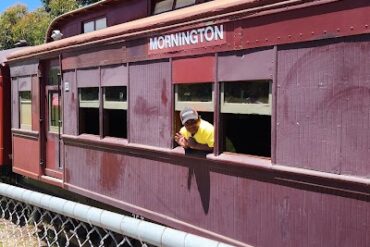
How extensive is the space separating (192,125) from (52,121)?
405 centimetres

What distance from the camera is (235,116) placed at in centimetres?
437

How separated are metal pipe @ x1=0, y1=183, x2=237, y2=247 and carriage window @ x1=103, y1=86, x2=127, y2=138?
3184 mm

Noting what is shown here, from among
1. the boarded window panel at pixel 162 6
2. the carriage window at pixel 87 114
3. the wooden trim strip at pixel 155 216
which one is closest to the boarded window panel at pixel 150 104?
the wooden trim strip at pixel 155 216

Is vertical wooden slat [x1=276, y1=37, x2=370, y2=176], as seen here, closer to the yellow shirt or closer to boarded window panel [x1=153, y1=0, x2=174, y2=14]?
the yellow shirt

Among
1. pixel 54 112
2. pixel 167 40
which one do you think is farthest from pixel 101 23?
pixel 167 40

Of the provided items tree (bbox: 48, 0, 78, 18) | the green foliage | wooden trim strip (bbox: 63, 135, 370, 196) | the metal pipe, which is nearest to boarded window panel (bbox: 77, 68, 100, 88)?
wooden trim strip (bbox: 63, 135, 370, 196)

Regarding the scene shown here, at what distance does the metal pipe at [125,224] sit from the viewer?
1.64 meters

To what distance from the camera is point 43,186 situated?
8.66 metres

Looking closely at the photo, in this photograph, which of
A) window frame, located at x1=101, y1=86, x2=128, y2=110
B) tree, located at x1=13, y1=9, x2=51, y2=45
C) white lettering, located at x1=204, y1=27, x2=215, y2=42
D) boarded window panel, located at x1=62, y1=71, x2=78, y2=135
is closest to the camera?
white lettering, located at x1=204, y1=27, x2=215, y2=42

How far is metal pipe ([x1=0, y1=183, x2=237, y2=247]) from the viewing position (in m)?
1.64

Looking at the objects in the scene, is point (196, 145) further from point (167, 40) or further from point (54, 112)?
point (54, 112)

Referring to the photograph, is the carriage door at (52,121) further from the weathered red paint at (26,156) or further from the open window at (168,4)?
the open window at (168,4)

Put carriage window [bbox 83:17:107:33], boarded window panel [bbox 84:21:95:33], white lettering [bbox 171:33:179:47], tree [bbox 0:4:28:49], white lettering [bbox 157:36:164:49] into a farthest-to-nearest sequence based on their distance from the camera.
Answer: tree [bbox 0:4:28:49]
boarded window panel [bbox 84:21:95:33]
carriage window [bbox 83:17:107:33]
white lettering [bbox 157:36:164:49]
white lettering [bbox 171:33:179:47]

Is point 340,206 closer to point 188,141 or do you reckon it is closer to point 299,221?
point 299,221
